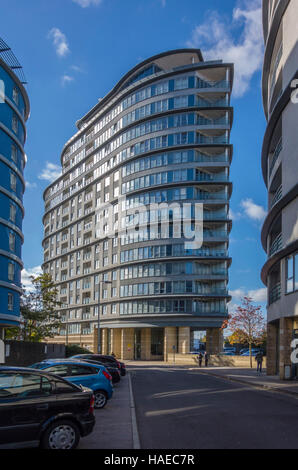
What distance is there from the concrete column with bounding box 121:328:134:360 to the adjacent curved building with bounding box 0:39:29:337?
35336mm

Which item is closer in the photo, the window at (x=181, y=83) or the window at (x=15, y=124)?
the window at (x=15, y=124)

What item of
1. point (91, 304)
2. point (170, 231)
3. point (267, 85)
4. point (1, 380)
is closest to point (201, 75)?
point (170, 231)

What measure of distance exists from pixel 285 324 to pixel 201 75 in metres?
52.0

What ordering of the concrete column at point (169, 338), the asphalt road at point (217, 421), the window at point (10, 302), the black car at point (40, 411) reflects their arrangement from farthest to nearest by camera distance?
the concrete column at point (169, 338)
the window at point (10, 302)
the asphalt road at point (217, 421)
the black car at point (40, 411)

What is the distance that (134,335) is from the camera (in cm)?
7794

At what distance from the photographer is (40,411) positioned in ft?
30.6

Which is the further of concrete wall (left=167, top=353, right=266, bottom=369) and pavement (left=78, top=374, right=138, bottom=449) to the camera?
concrete wall (left=167, top=353, right=266, bottom=369)

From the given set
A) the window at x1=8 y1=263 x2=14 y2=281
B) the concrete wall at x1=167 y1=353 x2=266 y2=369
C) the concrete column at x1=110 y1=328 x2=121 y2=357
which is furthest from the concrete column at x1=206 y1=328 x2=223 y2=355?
the window at x1=8 y1=263 x2=14 y2=281

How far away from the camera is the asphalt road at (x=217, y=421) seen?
1045 cm

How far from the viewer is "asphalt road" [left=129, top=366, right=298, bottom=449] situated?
10453mm

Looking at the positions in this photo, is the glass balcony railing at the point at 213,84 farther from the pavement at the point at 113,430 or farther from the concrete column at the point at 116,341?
the pavement at the point at 113,430

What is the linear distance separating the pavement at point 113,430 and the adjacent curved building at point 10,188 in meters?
24.0

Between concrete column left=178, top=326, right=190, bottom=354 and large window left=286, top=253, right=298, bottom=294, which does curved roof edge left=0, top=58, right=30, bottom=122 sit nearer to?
large window left=286, top=253, right=298, bottom=294

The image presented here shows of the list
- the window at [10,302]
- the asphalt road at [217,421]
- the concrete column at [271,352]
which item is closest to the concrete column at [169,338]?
the window at [10,302]
